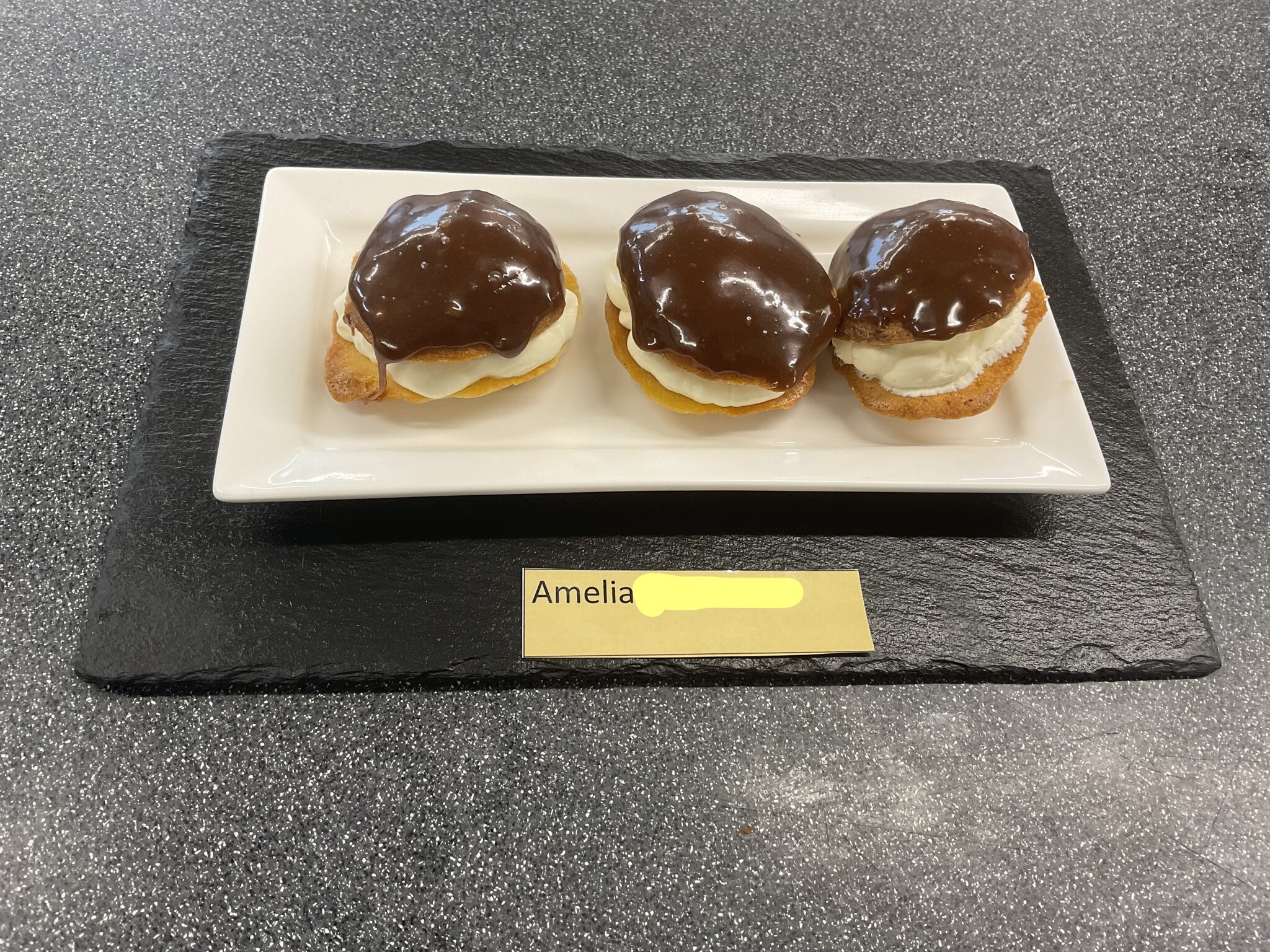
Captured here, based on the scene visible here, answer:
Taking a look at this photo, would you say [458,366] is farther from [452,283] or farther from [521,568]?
[521,568]

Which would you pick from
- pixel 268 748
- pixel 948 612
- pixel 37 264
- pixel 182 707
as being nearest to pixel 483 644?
pixel 268 748

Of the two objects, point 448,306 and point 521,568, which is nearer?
point 448,306

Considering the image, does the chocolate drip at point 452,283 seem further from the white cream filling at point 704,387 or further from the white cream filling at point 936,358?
the white cream filling at point 936,358

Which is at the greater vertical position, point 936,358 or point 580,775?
point 936,358

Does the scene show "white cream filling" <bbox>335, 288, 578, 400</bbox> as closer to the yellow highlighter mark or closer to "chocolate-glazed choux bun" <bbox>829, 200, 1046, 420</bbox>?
the yellow highlighter mark

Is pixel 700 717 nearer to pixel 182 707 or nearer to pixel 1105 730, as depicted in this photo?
pixel 1105 730

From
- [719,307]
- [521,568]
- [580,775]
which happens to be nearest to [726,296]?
[719,307]
